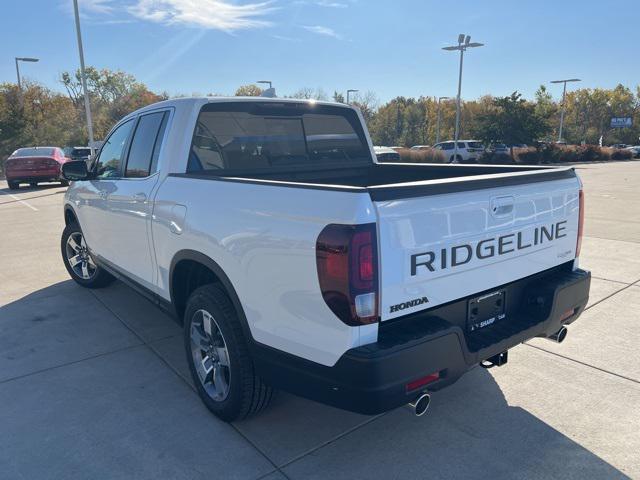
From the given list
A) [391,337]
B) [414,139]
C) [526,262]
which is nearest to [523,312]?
[526,262]

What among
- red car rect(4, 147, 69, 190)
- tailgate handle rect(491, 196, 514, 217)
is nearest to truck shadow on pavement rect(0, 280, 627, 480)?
tailgate handle rect(491, 196, 514, 217)

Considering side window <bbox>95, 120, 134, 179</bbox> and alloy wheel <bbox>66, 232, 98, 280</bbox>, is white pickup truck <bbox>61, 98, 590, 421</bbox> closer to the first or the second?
side window <bbox>95, 120, 134, 179</bbox>

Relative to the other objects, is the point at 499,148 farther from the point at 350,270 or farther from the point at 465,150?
the point at 350,270

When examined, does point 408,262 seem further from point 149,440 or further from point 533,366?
point 533,366

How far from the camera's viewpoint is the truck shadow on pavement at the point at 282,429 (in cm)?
263

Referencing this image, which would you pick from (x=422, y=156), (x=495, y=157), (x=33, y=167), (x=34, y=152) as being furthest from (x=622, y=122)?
(x=33, y=167)

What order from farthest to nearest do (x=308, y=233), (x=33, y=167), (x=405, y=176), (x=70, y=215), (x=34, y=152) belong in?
(x=34, y=152)
(x=33, y=167)
(x=70, y=215)
(x=405, y=176)
(x=308, y=233)

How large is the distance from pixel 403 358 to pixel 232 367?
1.08m

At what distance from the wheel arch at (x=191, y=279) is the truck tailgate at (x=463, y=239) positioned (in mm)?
898

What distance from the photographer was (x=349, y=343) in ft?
7.06

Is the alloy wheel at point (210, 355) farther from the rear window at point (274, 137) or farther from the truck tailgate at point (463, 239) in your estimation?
the truck tailgate at point (463, 239)

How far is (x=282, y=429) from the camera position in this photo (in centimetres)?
298

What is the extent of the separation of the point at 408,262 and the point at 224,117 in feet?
6.80

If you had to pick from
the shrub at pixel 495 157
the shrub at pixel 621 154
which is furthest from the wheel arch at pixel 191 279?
the shrub at pixel 621 154
